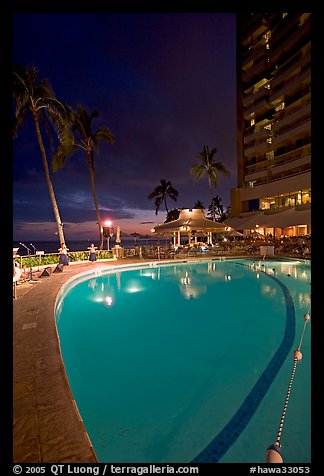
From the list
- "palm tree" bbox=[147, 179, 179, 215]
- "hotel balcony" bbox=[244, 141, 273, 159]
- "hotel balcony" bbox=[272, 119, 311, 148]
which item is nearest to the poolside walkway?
"hotel balcony" bbox=[272, 119, 311, 148]

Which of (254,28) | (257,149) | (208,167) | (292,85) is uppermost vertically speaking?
(254,28)

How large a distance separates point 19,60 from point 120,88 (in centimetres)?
1692

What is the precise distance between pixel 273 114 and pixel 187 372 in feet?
137

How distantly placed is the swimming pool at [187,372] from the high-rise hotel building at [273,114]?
977 inches

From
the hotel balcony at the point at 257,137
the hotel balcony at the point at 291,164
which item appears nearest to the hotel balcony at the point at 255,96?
the hotel balcony at the point at 257,137

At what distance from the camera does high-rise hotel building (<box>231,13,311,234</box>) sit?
31.1m

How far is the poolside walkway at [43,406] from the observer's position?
2189 mm

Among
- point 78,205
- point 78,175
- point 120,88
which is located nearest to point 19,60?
point 120,88

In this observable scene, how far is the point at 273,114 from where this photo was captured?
1452 inches

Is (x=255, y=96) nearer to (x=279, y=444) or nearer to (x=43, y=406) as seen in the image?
(x=279, y=444)

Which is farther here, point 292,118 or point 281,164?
point 281,164

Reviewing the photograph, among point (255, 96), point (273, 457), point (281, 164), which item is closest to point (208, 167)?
point (281, 164)

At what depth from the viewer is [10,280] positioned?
190 cm

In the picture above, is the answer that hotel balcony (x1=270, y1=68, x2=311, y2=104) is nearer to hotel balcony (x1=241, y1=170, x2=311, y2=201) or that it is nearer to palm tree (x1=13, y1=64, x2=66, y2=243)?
hotel balcony (x1=241, y1=170, x2=311, y2=201)
